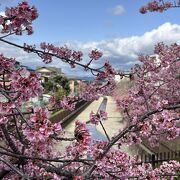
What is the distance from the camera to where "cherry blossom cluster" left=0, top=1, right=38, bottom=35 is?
4566 millimetres

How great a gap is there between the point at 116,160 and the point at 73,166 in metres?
1.22

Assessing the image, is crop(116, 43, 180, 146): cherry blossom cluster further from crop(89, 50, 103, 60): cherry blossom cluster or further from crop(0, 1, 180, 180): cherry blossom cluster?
crop(89, 50, 103, 60): cherry blossom cluster

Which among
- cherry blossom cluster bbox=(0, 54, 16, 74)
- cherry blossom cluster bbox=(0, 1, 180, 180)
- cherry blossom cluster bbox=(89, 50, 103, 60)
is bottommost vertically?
cherry blossom cluster bbox=(0, 1, 180, 180)

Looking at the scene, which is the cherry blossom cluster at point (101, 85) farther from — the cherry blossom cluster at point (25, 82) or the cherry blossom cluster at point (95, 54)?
the cherry blossom cluster at point (25, 82)

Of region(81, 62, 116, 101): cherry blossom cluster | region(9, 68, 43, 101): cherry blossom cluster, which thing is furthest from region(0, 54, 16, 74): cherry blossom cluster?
region(9, 68, 43, 101): cherry blossom cluster

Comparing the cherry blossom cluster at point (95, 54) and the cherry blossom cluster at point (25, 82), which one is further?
the cherry blossom cluster at point (95, 54)

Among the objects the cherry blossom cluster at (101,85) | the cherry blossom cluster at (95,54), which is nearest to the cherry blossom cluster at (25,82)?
the cherry blossom cluster at (101,85)

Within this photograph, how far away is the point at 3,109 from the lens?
10.5 ft

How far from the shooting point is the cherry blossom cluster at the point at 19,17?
457 cm

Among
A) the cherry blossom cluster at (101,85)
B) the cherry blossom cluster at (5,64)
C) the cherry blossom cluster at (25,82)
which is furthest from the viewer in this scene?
the cherry blossom cluster at (101,85)

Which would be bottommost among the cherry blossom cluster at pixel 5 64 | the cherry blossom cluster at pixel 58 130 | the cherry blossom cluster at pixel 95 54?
the cherry blossom cluster at pixel 58 130

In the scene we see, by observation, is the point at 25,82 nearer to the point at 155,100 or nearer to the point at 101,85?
the point at 101,85

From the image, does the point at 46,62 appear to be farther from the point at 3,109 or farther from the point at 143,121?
the point at 3,109

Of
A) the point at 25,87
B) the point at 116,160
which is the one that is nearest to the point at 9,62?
the point at 116,160
